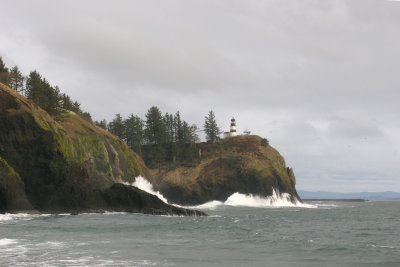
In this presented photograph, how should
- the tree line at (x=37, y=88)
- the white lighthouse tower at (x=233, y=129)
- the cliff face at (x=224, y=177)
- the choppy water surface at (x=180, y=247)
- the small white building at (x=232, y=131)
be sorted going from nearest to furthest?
the choppy water surface at (x=180, y=247) < the tree line at (x=37, y=88) < the cliff face at (x=224, y=177) < the small white building at (x=232, y=131) < the white lighthouse tower at (x=233, y=129)

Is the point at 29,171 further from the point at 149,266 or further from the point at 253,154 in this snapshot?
the point at 253,154

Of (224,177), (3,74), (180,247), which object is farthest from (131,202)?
(224,177)

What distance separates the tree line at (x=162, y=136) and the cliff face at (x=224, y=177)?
5.31 m

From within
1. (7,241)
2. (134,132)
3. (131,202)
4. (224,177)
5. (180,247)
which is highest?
(134,132)

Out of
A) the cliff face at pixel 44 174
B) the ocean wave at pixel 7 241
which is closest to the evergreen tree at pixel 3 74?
the cliff face at pixel 44 174

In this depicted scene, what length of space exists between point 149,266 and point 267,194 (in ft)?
308

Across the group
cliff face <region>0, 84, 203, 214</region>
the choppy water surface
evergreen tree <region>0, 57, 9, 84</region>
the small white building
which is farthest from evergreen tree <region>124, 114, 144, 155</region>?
the choppy water surface

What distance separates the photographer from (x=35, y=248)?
25.4m

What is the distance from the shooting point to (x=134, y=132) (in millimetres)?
127625

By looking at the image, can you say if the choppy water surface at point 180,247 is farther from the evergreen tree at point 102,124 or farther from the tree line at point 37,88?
the evergreen tree at point 102,124

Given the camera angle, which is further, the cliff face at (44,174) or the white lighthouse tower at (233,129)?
the white lighthouse tower at (233,129)

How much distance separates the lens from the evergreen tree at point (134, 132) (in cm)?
12694

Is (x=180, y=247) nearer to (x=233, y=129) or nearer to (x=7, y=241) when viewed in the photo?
(x=7, y=241)

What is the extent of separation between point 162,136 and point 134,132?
7.47 m
